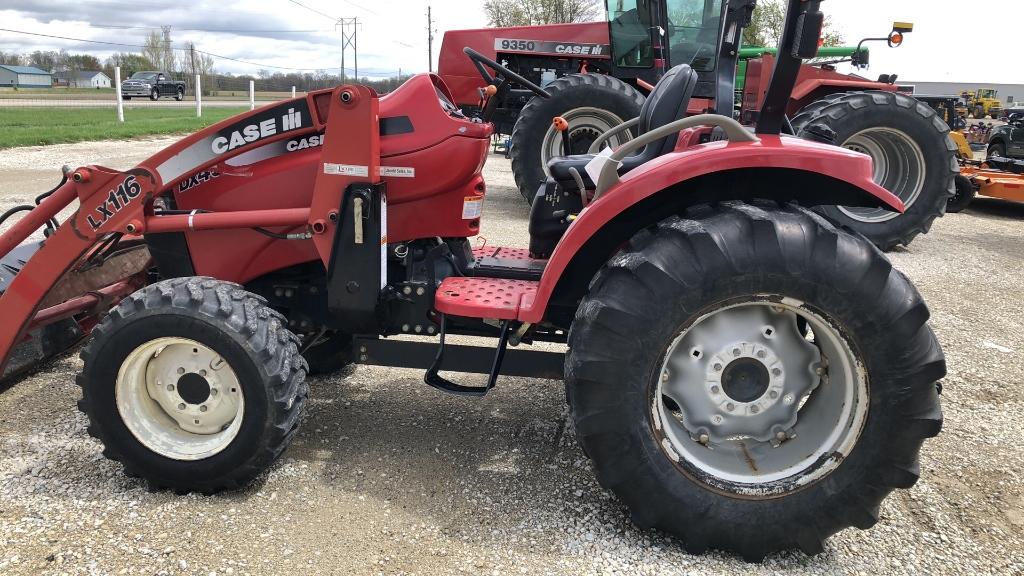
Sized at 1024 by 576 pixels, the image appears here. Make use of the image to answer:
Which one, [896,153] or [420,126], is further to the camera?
[896,153]

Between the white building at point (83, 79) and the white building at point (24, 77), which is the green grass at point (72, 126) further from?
the white building at point (24, 77)

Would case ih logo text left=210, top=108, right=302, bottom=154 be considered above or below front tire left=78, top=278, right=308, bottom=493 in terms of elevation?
above

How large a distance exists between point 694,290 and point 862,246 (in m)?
0.53

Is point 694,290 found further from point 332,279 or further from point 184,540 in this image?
point 184,540

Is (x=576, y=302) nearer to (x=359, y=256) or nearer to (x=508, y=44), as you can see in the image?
(x=359, y=256)

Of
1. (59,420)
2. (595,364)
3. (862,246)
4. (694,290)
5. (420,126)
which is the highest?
(420,126)

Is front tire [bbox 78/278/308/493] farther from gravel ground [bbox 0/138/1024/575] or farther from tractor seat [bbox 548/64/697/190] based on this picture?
tractor seat [bbox 548/64/697/190]

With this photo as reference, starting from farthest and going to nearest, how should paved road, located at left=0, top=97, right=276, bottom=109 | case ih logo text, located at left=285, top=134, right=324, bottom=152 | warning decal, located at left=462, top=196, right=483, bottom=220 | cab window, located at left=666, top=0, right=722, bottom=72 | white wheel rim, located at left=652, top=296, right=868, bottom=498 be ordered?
paved road, located at left=0, top=97, right=276, bottom=109 → cab window, located at left=666, top=0, right=722, bottom=72 → warning decal, located at left=462, top=196, right=483, bottom=220 → case ih logo text, located at left=285, top=134, right=324, bottom=152 → white wheel rim, located at left=652, top=296, right=868, bottom=498

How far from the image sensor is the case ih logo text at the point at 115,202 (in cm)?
256

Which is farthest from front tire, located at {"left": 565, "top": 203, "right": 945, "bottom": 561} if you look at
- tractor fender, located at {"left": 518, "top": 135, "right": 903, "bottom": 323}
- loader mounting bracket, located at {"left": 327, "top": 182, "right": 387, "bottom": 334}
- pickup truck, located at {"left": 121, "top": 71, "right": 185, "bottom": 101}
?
pickup truck, located at {"left": 121, "top": 71, "right": 185, "bottom": 101}

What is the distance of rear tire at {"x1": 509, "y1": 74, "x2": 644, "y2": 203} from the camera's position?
22.8 feet

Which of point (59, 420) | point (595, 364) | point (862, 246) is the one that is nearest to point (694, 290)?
point (595, 364)

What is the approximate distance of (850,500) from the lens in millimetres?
2102

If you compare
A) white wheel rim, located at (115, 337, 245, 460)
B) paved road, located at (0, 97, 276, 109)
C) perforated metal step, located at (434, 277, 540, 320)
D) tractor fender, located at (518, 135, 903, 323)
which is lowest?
white wheel rim, located at (115, 337, 245, 460)
